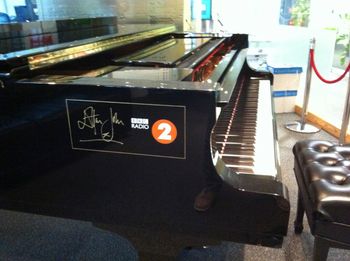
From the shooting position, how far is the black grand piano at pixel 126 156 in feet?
2.85

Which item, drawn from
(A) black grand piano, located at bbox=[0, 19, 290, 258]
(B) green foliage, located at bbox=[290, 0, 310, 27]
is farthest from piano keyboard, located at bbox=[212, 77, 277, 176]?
(B) green foliage, located at bbox=[290, 0, 310, 27]

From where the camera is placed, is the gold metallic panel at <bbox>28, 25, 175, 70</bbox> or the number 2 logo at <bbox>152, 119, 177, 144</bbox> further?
the gold metallic panel at <bbox>28, 25, 175, 70</bbox>

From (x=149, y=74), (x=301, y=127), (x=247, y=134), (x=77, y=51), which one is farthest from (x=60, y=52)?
(x=301, y=127)

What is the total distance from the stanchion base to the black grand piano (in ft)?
7.73

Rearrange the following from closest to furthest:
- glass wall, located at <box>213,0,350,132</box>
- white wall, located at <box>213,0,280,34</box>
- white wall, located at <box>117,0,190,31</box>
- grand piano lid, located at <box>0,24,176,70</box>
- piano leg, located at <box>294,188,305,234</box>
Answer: grand piano lid, located at <box>0,24,176,70</box>
piano leg, located at <box>294,188,305,234</box>
white wall, located at <box>117,0,190,31</box>
glass wall, located at <box>213,0,350,132</box>
white wall, located at <box>213,0,280,34</box>

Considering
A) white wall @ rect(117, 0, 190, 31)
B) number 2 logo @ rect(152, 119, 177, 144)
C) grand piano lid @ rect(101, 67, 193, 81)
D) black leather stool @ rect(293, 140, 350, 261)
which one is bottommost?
black leather stool @ rect(293, 140, 350, 261)

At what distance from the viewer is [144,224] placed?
39.0 inches

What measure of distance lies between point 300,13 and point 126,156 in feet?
16.7

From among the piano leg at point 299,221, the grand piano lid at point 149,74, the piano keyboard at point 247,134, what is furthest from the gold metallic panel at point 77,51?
the piano leg at point 299,221

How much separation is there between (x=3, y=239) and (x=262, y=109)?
1651mm

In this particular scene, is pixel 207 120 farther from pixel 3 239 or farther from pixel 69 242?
pixel 3 239

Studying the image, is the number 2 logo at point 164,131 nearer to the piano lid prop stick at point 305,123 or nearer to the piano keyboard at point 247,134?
the piano keyboard at point 247,134
